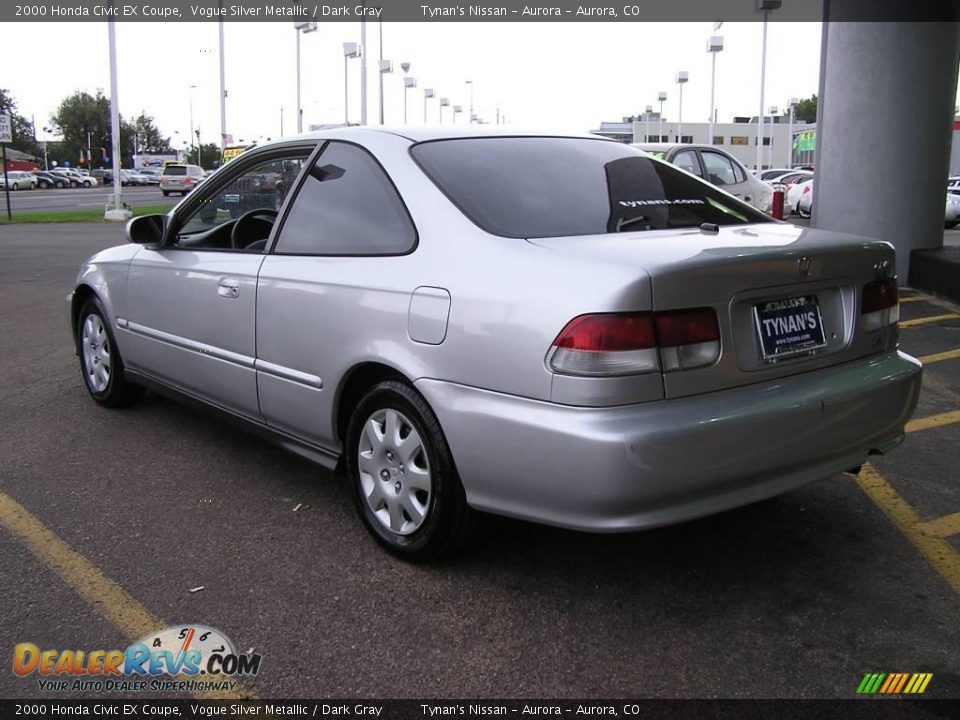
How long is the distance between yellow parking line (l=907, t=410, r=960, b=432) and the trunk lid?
1792 mm

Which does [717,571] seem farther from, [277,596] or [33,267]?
[33,267]

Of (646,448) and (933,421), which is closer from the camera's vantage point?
(646,448)

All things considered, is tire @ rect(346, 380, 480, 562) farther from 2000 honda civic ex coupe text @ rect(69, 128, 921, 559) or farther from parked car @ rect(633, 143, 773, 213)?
parked car @ rect(633, 143, 773, 213)

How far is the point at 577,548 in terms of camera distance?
138 inches

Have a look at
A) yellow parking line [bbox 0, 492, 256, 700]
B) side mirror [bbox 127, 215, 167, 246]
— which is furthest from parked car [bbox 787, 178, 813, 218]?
yellow parking line [bbox 0, 492, 256, 700]

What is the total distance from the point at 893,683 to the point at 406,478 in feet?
5.46

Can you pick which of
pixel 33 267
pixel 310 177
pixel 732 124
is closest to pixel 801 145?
pixel 732 124

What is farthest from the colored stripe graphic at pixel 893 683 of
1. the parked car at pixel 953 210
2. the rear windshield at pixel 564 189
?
the parked car at pixel 953 210

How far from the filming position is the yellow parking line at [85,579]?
9.41ft

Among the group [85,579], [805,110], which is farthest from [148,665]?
[805,110]

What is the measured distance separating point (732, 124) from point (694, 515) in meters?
104

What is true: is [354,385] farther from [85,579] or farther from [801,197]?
[801,197]

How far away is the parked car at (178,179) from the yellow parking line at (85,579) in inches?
1700

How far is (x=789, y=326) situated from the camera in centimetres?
300
